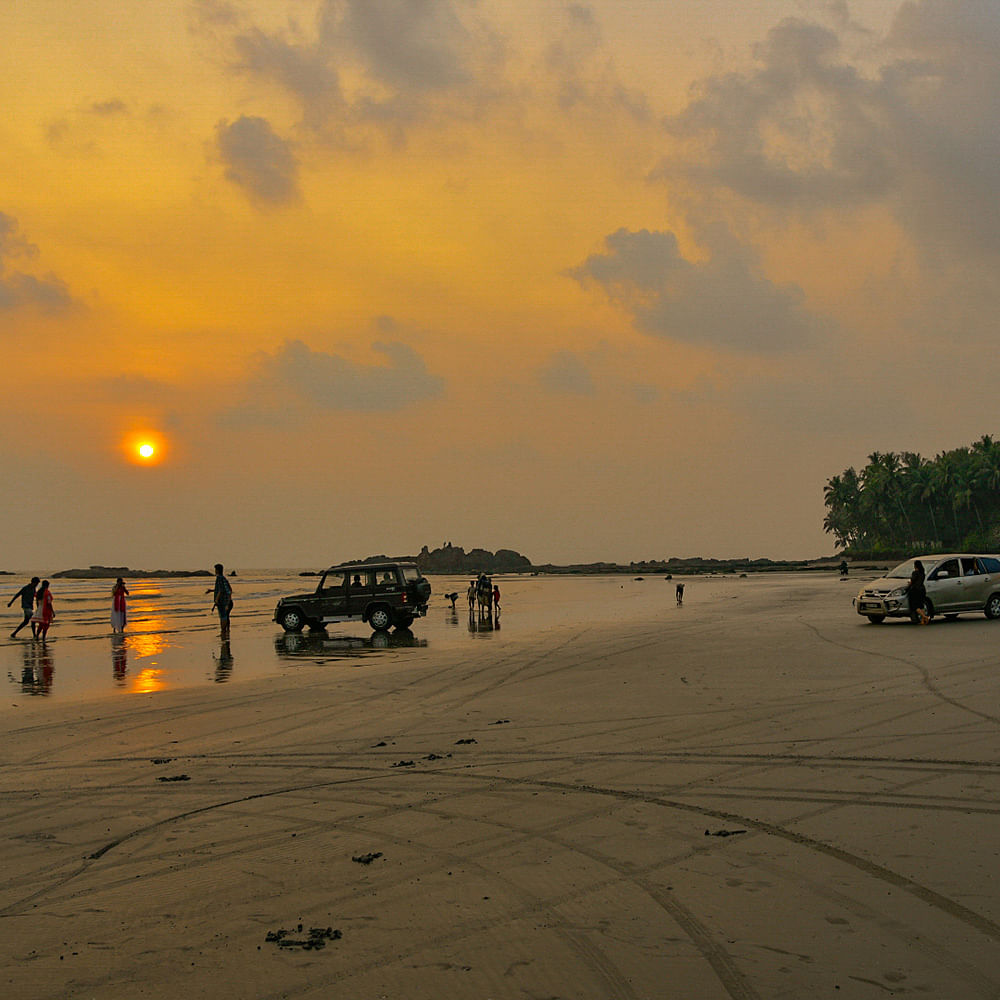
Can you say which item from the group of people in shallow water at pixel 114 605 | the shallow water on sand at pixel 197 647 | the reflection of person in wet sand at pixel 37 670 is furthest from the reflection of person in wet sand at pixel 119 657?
the reflection of person in wet sand at pixel 37 670

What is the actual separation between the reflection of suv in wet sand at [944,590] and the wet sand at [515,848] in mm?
12177

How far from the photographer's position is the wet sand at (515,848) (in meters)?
4.27

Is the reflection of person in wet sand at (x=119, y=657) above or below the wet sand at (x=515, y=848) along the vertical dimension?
above

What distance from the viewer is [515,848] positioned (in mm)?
6031

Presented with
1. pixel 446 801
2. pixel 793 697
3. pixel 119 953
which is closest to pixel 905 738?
pixel 793 697

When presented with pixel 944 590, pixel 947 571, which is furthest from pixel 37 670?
pixel 947 571

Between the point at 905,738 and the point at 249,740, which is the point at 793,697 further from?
the point at 249,740

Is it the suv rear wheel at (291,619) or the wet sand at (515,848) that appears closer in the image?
the wet sand at (515,848)

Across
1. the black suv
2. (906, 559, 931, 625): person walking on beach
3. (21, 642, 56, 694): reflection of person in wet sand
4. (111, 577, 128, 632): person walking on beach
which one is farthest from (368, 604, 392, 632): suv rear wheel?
(906, 559, 931, 625): person walking on beach

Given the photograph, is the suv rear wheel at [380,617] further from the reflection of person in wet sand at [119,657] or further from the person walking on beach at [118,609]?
the person walking on beach at [118,609]

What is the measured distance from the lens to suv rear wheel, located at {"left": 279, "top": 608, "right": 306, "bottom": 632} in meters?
28.9

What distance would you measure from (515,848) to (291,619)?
23857 millimetres

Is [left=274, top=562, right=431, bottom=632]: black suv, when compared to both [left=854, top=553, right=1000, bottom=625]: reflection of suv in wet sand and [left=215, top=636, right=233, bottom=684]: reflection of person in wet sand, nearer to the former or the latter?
[left=215, top=636, right=233, bottom=684]: reflection of person in wet sand

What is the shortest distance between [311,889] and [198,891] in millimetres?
655
